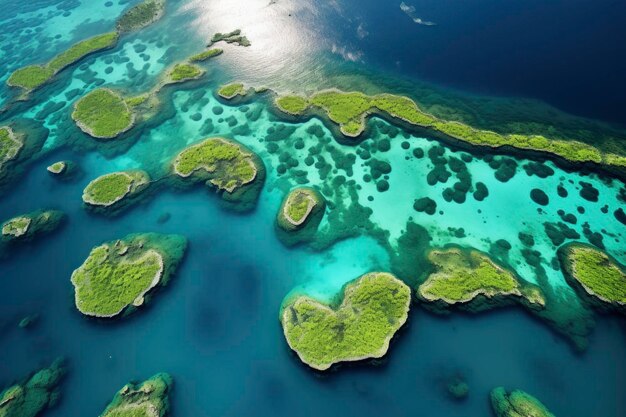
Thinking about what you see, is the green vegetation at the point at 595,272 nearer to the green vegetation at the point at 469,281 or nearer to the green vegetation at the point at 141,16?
the green vegetation at the point at 469,281

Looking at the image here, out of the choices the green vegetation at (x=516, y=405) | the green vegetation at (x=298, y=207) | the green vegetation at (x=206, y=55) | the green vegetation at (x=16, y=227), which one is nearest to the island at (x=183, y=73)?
the green vegetation at (x=206, y=55)

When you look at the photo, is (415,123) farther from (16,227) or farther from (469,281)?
(16,227)

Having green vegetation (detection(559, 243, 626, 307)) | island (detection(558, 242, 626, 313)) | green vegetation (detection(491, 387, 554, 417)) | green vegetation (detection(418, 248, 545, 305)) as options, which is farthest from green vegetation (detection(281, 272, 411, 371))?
green vegetation (detection(559, 243, 626, 307))

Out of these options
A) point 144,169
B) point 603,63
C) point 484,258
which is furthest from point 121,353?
point 603,63

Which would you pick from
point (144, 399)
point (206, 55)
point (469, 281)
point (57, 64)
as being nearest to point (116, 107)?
point (206, 55)

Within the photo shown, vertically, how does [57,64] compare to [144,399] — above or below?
above

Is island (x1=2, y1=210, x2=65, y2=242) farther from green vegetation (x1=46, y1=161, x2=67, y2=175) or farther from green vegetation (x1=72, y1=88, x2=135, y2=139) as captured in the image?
green vegetation (x1=72, y1=88, x2=135, y2=139)
